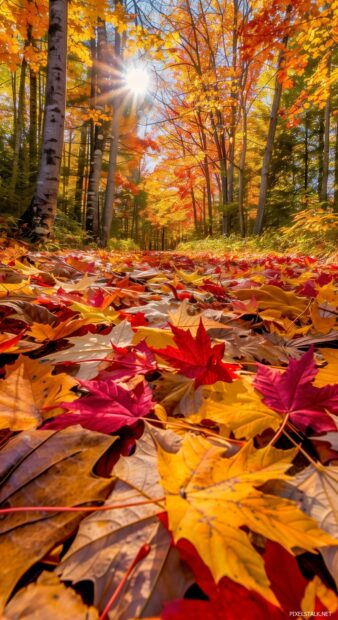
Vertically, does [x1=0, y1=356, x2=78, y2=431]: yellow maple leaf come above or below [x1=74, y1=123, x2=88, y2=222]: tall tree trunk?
below

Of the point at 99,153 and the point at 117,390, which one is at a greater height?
the point at 99,153

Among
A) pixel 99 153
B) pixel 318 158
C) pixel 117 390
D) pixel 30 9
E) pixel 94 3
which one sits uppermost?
pixel 318 158

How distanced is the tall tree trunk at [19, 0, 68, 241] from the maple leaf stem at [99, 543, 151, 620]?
4649 millimetres

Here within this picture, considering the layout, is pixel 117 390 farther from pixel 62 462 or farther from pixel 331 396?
pixel 331 396

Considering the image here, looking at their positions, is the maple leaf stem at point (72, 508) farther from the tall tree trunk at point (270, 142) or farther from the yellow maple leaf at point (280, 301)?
the tall tree trunk at point (270, 142)

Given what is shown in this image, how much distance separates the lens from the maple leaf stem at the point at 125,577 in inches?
12.1

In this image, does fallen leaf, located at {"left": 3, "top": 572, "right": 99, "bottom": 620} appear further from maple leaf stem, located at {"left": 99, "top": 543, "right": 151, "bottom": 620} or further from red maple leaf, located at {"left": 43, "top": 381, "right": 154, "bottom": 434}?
red maple leaf, located at {"left": 43, "top": 381, "right": 154, "bottom": 434}

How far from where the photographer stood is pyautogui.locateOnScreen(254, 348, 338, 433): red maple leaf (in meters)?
0.56

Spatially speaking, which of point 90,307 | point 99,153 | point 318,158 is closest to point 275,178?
point 318,158

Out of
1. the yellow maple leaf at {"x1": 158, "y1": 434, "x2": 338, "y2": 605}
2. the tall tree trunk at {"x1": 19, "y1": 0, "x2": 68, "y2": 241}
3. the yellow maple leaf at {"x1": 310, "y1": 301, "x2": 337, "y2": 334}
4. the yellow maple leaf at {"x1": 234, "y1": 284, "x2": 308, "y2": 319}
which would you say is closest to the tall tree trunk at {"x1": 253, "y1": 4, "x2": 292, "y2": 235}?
the tall tree trunk at {"x1": 19, "y1": 0, "x2": 68, "y2": 241}

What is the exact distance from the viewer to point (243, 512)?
35 centimetres

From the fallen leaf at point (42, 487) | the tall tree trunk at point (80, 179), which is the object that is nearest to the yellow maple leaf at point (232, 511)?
the fallen leaf at point (42, 487)

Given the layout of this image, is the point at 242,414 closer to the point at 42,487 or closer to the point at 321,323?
the point at 42,487

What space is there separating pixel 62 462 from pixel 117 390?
0.16 m
